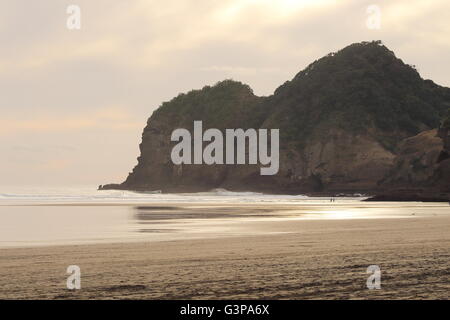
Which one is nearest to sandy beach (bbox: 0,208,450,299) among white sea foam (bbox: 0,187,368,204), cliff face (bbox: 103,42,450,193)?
A: white sea foam (bbox: 0,187,368,204)

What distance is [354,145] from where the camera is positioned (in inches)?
4995

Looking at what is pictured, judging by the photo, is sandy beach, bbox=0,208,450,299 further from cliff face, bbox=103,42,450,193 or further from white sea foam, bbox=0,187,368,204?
cliff face, bbox=103,42,450,193

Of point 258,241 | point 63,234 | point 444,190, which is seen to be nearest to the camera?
point 258,241

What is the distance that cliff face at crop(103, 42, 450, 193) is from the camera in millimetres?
121250

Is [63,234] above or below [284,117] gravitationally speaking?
below

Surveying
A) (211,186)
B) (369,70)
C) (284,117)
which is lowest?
(211,186)

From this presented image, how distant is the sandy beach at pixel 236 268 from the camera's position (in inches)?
401

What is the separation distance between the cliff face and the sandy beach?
273 ft

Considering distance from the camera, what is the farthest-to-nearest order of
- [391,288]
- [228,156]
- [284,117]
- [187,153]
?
[187,153]
[228,156]
[284,117]
[391,288]

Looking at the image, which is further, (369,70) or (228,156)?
(228,156)

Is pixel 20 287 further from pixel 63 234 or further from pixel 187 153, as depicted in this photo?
pixel 187 153

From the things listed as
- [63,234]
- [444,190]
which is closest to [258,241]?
[63,234]

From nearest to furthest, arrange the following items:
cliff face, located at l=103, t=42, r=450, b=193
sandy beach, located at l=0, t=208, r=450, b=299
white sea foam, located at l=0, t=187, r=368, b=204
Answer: sandy beach, located at l=0, t=208, r=450, b=299, white sea foam, located at l=0, t=187, r=368, b=204, cliff face, located at l=103, t=42, r=450, b=193

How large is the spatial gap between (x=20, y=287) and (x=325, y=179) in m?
112
